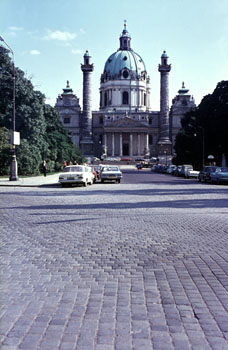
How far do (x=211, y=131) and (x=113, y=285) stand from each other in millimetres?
49424

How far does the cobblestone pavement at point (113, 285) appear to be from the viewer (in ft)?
13.9

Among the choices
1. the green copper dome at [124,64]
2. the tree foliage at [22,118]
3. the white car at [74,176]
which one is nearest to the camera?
the white car at [74,176]

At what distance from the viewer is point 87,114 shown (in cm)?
13025

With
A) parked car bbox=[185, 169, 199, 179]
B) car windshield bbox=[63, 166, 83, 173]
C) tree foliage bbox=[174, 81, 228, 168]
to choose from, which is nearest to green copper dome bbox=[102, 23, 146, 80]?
tree foliage bbox=[174, 81, 228, 168]

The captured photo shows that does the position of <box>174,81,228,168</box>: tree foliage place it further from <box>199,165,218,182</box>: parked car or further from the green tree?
the green tree

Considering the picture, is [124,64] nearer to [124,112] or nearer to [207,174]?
[124,112]

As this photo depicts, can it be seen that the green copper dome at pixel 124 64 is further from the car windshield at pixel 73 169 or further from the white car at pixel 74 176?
the white car at pixel 74 176

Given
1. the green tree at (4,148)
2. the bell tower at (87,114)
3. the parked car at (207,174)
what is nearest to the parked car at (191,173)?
the parked car at (207,174)

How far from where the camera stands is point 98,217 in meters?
12.9

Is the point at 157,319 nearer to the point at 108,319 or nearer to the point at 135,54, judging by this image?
the point at 108,319

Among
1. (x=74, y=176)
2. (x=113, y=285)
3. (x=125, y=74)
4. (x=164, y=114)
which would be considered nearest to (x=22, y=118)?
(x=74, y=176)

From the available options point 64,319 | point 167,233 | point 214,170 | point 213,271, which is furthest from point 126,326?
point 214,170

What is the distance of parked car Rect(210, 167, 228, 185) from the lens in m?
34.6

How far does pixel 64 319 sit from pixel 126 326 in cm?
67
